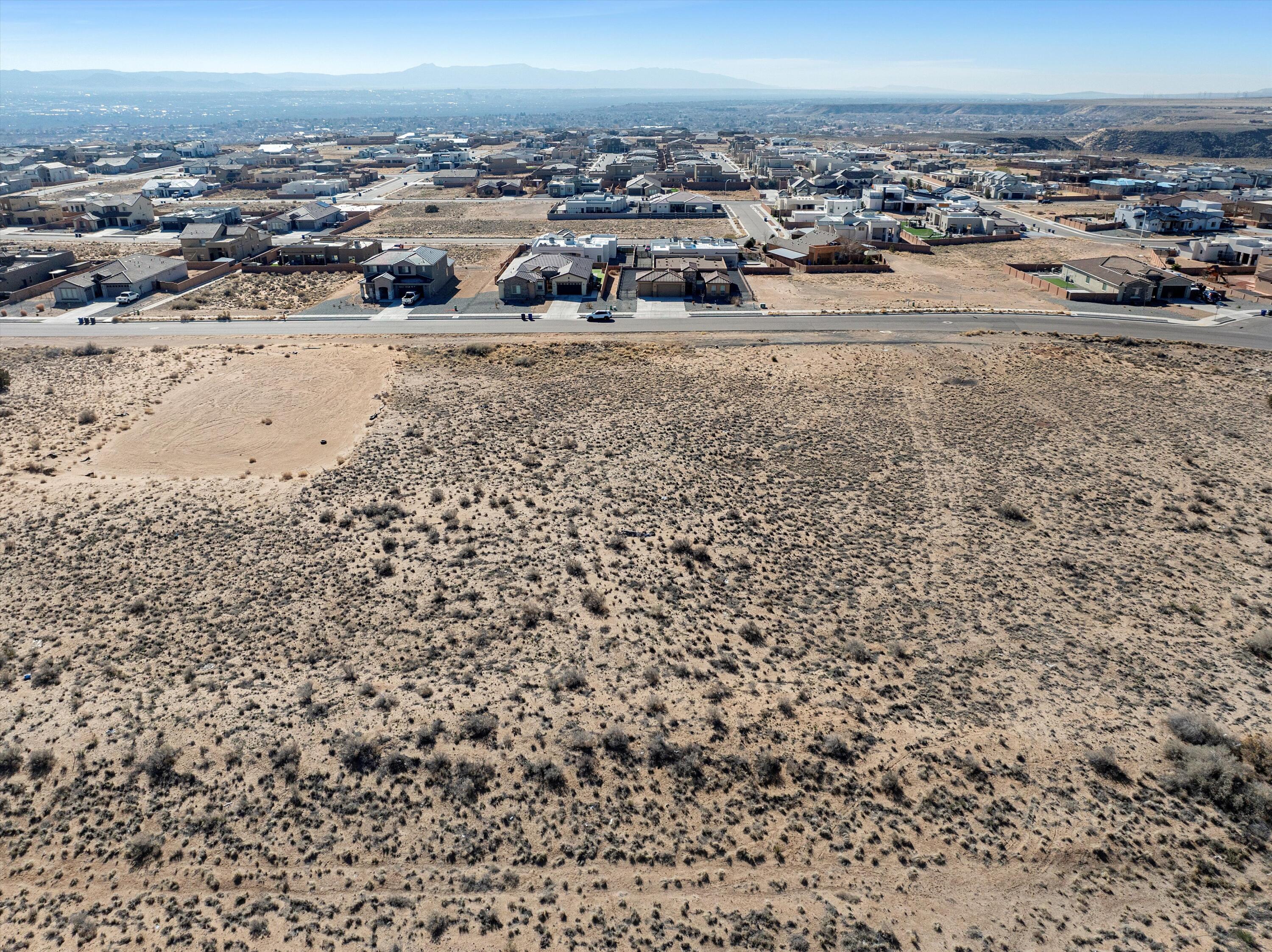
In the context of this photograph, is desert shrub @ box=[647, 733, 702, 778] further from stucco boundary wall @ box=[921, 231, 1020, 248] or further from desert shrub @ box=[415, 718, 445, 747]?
stucco boundary wall @ box=[921, 231, 1020, 248]

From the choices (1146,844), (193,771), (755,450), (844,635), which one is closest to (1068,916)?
(1146,844)

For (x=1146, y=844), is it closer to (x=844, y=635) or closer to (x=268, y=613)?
(x=844, y=635)

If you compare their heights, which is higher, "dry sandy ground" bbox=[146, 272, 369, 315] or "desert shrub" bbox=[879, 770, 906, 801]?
"dry sandy ground" bbox=[146, 272, 369, 315]

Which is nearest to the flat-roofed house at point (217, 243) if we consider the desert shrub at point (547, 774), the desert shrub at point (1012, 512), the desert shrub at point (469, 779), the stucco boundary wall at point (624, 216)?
the stucco boundary wall at point (624, 216)

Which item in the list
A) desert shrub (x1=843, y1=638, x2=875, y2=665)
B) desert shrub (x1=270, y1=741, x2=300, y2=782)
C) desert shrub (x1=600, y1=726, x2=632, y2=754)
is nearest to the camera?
desert shrub (x1=270, y1=741, x2=300, y2=782)

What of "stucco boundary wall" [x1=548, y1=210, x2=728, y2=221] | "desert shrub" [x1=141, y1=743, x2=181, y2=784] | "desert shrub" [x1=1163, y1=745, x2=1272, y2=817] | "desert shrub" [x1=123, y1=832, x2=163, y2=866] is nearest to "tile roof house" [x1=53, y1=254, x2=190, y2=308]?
"stucco boundary wall" [x1=548, y1=210, x2=728, y2=221]

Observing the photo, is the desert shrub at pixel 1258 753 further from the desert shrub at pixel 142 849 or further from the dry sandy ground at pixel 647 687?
the desert shrub at pixel 142 849
